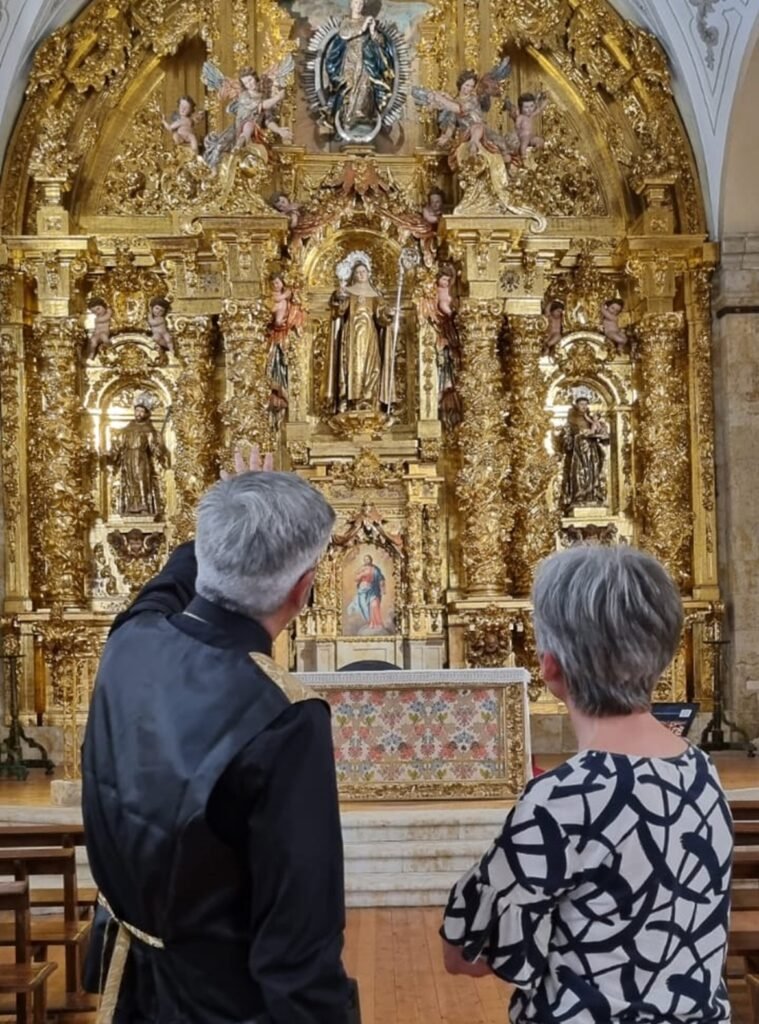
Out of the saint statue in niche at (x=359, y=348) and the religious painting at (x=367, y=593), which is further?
the saint statue in niche at (x=359, y=348)

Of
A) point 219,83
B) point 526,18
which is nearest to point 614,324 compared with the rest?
point 526,18

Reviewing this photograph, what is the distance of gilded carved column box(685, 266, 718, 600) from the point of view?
14961 mm

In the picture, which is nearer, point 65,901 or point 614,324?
point 65,901

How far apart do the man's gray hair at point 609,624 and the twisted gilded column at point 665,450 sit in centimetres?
1285

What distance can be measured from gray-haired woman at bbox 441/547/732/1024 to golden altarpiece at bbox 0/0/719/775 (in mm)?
12200

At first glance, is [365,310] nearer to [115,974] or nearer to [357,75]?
[357,75]

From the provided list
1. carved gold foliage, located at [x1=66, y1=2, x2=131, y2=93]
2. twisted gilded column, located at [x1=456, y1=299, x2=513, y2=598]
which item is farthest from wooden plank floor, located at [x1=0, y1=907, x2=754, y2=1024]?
carved gold foliage, located at [x1=66, y1=2, x2=131, y2=93]

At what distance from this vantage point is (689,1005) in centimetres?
221

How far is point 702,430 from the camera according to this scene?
15.1 m

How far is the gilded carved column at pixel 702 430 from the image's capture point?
589 inches

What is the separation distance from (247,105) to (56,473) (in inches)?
172

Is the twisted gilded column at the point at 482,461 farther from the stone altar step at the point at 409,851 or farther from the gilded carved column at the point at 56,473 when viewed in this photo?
the stone altar step at the point at 409,851

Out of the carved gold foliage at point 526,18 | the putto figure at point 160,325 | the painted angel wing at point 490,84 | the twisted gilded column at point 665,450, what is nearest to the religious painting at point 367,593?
the twisted gilded column at point 665,450

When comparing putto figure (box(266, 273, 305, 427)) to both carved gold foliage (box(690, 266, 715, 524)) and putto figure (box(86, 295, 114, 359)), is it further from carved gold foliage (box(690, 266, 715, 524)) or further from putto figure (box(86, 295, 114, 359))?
carved gold foliage (box(690, 266, 715, 524))
